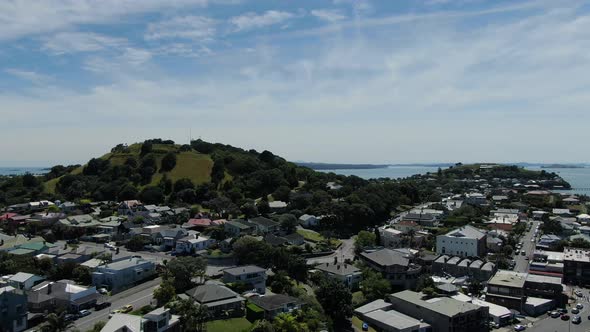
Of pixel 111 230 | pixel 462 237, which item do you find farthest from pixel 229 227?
pixel 462 237

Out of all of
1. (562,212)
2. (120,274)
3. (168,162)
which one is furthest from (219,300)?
(562,212)

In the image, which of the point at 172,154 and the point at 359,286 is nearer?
the point at 359,286

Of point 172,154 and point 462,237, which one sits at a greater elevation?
point 172,154

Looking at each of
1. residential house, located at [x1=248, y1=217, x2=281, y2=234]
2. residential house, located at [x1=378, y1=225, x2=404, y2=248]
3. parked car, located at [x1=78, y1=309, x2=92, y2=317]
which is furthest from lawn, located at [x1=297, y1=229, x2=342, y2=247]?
parked car, located at [x1=78, y1=309, x2=92, y2=317]

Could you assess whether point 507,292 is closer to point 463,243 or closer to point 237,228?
point 463,243

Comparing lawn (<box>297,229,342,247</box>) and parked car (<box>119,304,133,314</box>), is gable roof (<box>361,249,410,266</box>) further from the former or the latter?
parked car (<box>119,304,133,314</box>)

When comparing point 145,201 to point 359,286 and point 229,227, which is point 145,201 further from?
point 359,286

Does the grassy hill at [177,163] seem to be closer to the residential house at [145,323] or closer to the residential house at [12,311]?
the residential house at [12,311]
